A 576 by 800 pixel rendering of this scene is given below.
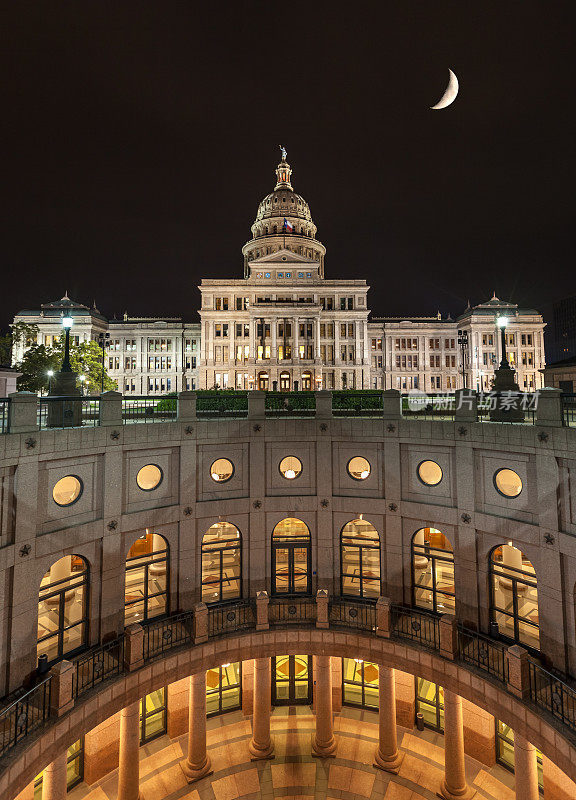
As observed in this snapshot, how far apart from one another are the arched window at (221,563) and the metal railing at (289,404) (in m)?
4.94

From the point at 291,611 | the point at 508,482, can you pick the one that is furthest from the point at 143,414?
the point at 508,482

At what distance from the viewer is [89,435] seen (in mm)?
13430

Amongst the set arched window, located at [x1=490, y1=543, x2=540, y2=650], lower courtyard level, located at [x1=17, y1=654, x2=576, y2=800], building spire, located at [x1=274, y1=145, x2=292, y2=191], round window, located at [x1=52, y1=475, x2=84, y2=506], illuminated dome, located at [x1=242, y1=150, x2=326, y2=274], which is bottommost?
lower courtyard level, located at [x1=17, y1=654, x2=576, y2=800]

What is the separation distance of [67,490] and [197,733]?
9.87m

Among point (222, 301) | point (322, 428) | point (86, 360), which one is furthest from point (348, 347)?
point (322, 428)

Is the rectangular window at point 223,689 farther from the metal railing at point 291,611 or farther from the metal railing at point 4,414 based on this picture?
the metal railing at point 4,414

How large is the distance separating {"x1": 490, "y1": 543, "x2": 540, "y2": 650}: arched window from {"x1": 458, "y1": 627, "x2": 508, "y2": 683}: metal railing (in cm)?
73

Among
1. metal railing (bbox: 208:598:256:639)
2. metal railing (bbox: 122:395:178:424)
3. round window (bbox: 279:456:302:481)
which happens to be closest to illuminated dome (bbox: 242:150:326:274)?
metal railing (bbox: 122:395:178:424)

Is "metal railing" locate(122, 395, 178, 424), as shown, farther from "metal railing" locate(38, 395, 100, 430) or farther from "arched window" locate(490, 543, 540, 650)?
"arched window" locate(490, 543, 540, 650)

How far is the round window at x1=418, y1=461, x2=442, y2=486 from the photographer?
15430mm

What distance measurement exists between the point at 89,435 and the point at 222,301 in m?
70.4

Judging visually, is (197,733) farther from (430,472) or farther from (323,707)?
(430,472)

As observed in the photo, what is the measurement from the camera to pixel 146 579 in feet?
49.6

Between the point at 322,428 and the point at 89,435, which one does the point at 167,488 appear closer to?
the point at 89,435
